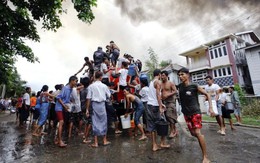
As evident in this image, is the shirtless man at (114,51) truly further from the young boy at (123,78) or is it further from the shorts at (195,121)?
the shorts at (195,121)

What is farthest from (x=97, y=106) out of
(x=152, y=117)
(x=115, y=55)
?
(x=115, y=55)

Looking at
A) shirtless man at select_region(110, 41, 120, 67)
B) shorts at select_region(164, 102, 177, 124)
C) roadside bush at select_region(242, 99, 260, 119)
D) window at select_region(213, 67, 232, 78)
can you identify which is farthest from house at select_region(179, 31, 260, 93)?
shorts at select_region(164, 102, 177, 124)

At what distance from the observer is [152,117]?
4.31 metres

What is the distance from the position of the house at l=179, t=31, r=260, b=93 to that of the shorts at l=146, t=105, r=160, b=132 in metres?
22.2

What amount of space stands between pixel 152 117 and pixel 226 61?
23.2 meters

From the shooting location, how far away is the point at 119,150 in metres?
4.09

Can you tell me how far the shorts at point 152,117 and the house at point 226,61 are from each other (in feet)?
72.7

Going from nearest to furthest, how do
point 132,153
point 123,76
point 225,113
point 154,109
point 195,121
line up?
point 195,121 < point 132,153 < point 154,109 < point 225,113 < point 123,76

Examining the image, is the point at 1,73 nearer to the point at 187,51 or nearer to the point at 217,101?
the point at 217,101

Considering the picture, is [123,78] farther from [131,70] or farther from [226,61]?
[226,61]

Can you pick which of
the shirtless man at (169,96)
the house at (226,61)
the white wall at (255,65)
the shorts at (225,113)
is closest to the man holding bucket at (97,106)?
the shirtless man at (169,96)

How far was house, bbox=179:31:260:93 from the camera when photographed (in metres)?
22.3

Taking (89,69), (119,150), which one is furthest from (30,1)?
(119,150)

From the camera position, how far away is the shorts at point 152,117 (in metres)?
4.20
